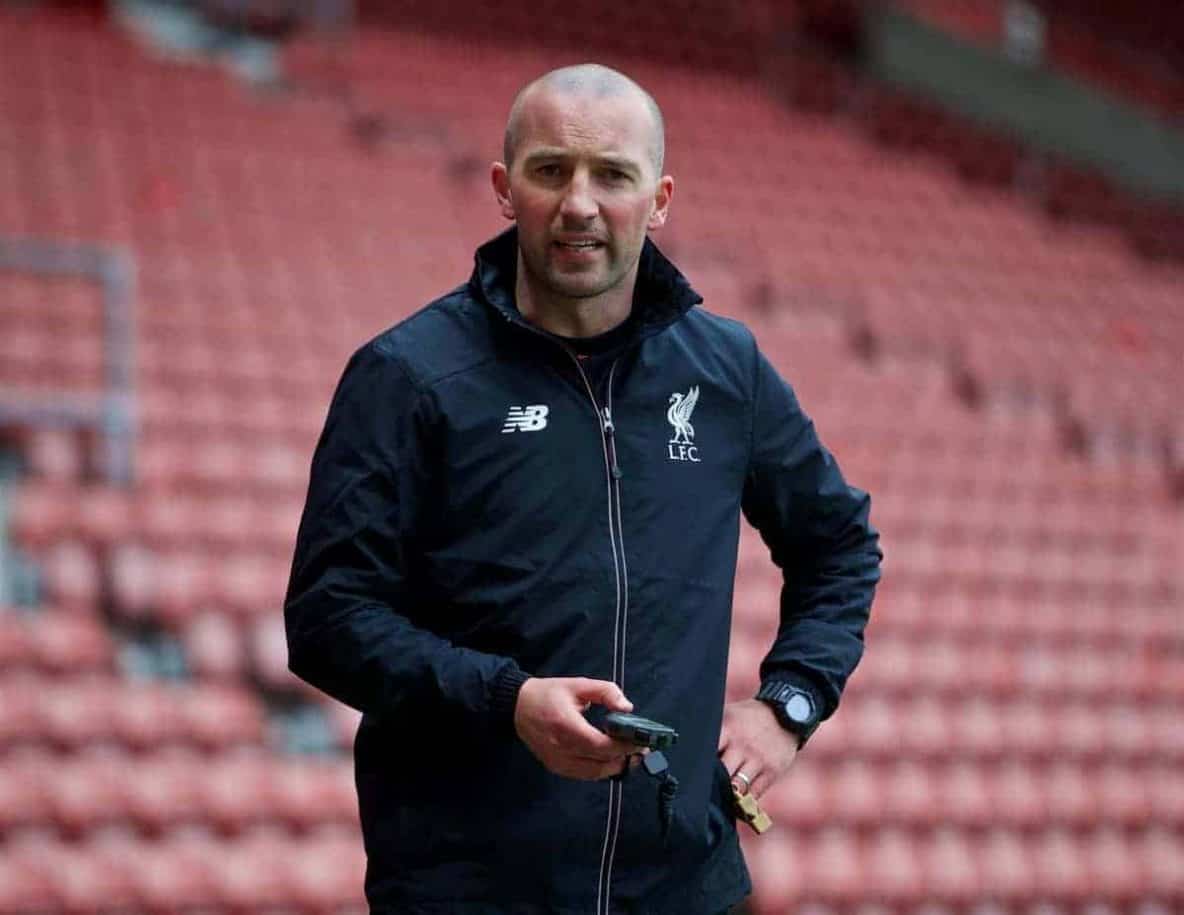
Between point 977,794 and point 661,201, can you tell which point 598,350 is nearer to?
point 661,201

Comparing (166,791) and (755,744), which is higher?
(755,744)

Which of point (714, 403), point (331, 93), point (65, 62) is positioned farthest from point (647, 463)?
point (331, 93)

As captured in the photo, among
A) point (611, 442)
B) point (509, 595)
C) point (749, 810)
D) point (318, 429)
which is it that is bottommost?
point (749, 810)

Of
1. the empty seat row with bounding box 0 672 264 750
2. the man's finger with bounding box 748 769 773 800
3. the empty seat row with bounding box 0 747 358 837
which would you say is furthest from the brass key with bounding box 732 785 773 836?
the empty seat row with bounding box 0 672 264 750

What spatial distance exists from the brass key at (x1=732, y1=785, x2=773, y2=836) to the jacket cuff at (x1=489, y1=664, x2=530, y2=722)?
254 mm

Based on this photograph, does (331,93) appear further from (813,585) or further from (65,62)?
(813,585)

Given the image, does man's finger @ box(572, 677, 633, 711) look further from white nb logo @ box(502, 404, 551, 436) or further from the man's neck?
the man's neck

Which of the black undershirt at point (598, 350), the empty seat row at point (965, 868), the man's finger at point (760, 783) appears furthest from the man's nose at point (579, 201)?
the empty seat row at point (965, 868)

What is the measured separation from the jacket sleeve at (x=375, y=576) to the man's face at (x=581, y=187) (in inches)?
6.2

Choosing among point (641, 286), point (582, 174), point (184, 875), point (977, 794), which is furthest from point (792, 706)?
point (977, 794)

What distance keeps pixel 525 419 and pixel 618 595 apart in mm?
157

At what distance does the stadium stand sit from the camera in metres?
3.69

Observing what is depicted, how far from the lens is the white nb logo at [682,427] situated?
1.42m

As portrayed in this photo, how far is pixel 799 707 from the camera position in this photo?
1476 millimetres
